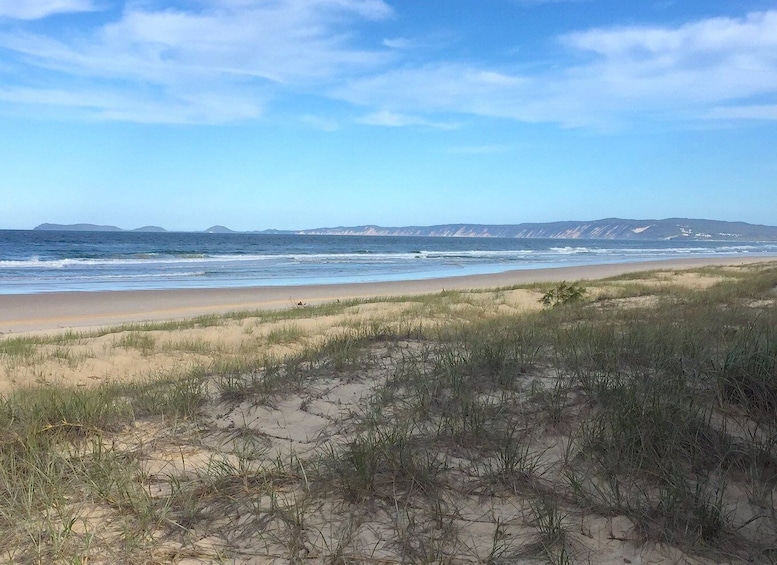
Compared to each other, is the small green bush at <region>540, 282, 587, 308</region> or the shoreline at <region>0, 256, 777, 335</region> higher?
the small green bush at <region>540, 282, 587, 308</region>

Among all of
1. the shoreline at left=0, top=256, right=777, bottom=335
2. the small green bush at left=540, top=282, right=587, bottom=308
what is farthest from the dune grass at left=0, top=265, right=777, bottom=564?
the shoreline at left=0, top=256, right=777, bottom=335

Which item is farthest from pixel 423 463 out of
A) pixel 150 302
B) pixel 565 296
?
pixel 150 302

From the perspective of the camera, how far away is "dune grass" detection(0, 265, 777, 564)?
7.97ft

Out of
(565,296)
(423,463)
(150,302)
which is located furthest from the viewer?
(150,302)

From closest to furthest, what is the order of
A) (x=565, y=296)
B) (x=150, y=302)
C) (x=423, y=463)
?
(x=423, y=463) → (x=565, y=296) → (x=150, y=302)

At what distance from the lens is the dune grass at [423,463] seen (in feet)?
7.97

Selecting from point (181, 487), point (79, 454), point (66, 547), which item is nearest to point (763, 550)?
point (181, 487)

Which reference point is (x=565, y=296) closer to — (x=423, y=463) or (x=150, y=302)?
(x=423, y=463)

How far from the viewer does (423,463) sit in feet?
9.90

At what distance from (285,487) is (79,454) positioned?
50.9 inches

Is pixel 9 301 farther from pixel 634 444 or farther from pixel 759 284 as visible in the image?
pixel 759 284

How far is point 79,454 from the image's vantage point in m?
3.28

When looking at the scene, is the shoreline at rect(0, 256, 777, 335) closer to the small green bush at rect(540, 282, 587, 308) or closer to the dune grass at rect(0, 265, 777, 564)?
the small green bush at rect(540, 282, 587, 308)

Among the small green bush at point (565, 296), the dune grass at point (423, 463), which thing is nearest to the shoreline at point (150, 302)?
the small green bush at point (565, 296)
